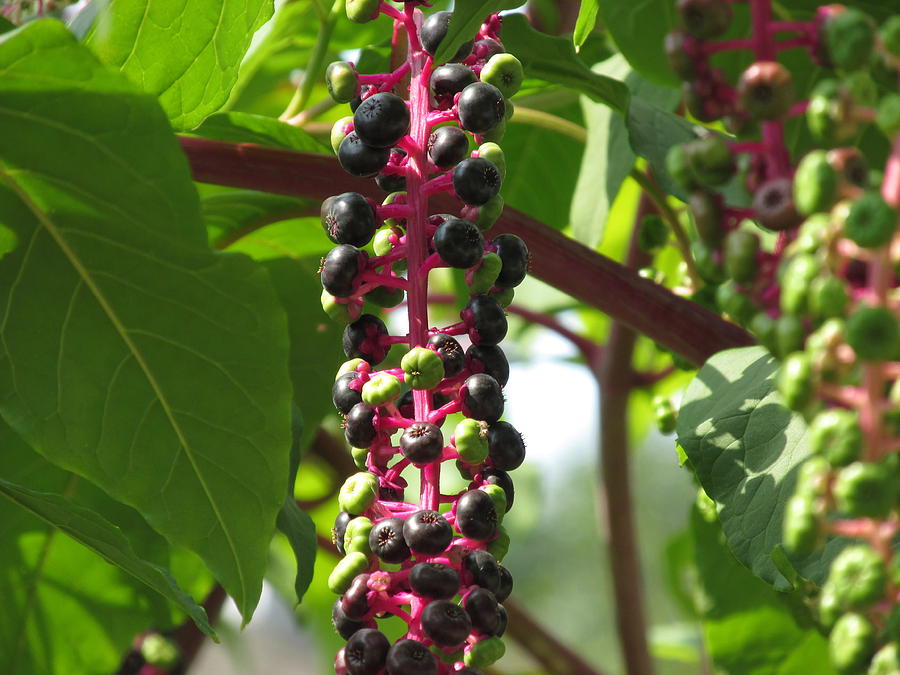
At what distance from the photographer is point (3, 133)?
70 centimetres

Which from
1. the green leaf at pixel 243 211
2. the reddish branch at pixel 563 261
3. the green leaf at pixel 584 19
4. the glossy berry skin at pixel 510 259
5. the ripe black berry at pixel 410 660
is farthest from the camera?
the green leaf at pixel 243 211

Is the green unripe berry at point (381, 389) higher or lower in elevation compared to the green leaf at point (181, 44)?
lower

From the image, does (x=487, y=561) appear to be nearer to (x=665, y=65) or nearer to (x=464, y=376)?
(x=464, y=376)

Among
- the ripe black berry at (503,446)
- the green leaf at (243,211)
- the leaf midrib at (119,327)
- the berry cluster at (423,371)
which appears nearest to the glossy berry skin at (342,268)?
the berry cluster at (423,371)

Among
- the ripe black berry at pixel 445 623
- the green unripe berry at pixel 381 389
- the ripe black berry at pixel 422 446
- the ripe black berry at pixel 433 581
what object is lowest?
the ripe black berry at pixel 445 623

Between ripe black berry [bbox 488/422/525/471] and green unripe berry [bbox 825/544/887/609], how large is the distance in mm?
235

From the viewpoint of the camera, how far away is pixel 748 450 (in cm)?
69

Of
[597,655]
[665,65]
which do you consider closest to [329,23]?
[665,65]

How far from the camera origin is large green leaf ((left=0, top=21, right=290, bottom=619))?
2.25ft

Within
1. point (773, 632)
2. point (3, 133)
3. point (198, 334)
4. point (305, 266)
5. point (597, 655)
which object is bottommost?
point (597, 655)

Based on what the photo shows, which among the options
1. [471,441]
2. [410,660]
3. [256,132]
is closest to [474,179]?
[471,441]

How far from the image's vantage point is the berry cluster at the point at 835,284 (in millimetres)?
324

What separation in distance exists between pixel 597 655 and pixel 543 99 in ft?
24.7

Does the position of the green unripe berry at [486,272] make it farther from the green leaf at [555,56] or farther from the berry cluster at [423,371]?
the green leaf at [555,56]
